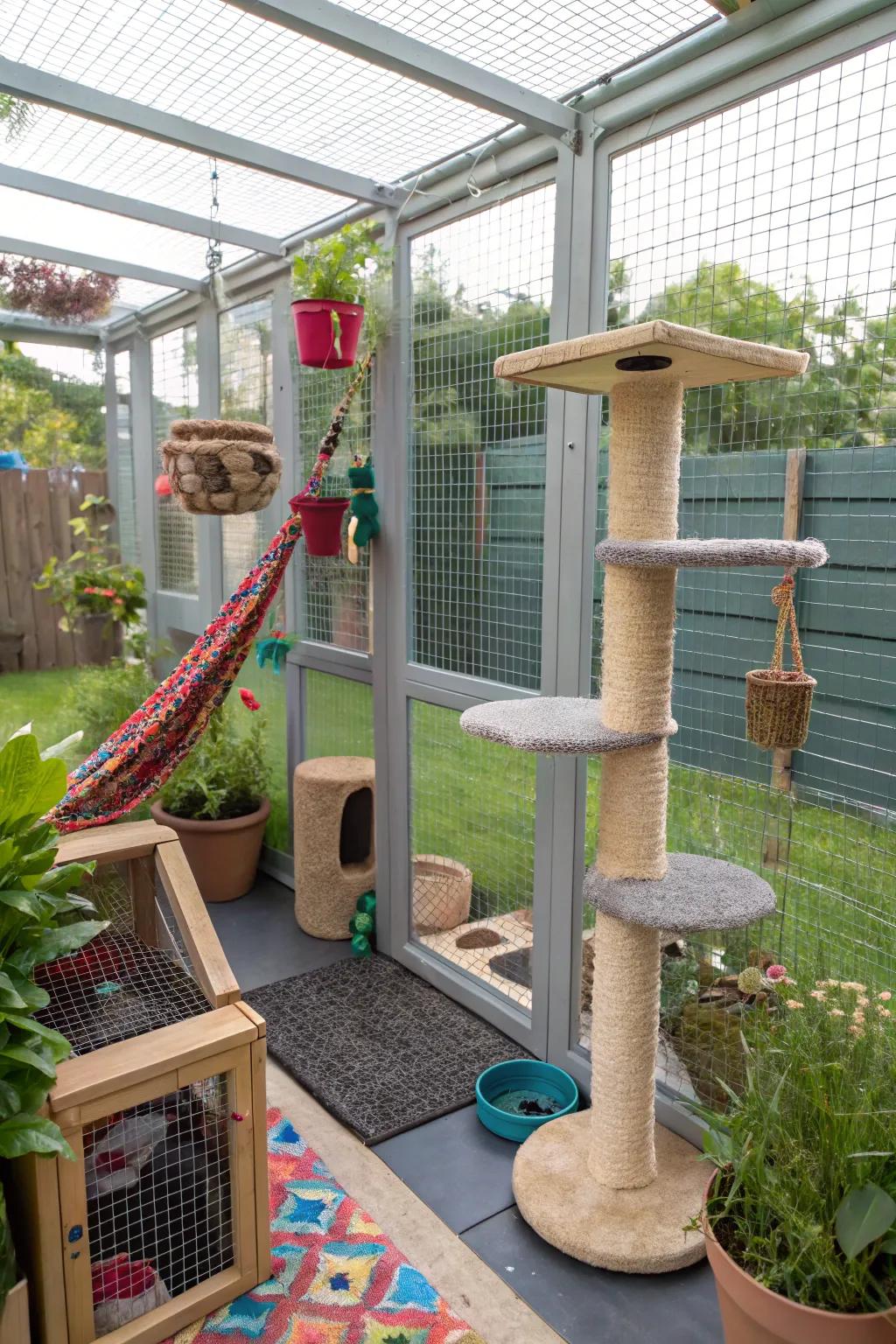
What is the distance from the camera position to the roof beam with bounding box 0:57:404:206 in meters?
1.91

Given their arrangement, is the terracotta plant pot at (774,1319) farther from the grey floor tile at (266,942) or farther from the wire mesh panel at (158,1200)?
the grey floor tile at (266,942)

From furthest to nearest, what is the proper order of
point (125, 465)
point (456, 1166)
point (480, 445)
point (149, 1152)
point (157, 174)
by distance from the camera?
point (125, 465)
point (157, 174)
point (480, 445)
point (456, 1166)
point (149, 1152)

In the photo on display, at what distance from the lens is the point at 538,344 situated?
213cm

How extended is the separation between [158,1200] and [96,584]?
3094mm

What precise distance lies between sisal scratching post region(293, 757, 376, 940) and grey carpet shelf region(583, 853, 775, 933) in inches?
49.2

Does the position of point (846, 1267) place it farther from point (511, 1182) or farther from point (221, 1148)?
point (221, 1148)

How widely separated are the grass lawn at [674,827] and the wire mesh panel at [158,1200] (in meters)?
0.96

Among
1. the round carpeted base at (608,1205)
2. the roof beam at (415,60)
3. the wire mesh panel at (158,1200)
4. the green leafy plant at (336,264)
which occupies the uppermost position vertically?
the roof beam at (415,60)

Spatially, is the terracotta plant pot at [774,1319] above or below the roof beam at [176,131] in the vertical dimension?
below

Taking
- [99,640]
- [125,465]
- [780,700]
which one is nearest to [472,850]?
[780,700]

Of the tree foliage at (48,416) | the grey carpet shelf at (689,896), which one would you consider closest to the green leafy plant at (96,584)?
the tree foliage at (48,416)

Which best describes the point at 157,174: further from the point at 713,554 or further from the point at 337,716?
the point at 713,554

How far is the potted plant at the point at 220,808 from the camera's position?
3.26 metres

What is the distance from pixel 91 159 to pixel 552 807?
211cm
